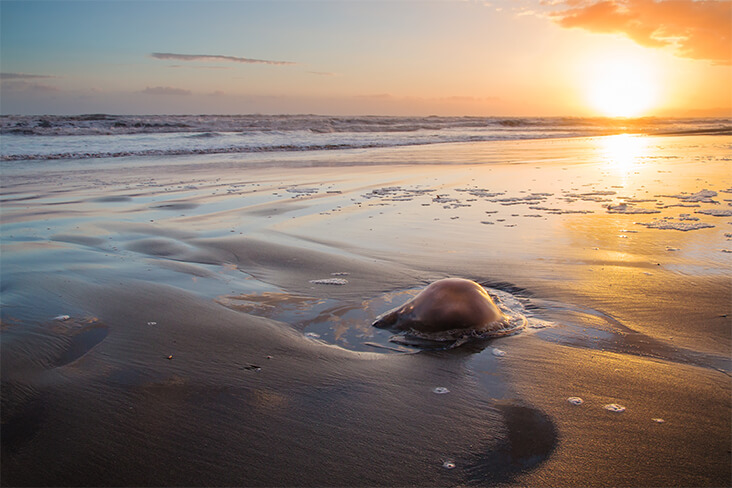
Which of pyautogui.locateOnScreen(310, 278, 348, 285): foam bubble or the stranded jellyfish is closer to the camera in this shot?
the stranded jellyfish

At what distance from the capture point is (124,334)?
2.94 meters

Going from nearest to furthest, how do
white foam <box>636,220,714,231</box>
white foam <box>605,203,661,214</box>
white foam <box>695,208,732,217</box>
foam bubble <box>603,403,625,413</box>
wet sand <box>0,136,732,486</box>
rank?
wet sand <box>0,136,732,486</box>, foam bubble <box>603,403,625,413</box>, white foam <box>636,220,714,231</box>, white foam <box>695,208,732,217</box>, white foam <box>605,203,661,214</box>

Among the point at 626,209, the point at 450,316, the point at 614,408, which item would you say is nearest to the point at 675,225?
the point at 626,209

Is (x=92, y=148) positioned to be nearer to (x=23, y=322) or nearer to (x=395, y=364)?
(x=23, y=322)

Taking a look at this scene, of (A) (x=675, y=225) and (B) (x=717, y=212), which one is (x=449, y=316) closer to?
(A) (x=675, y=225)

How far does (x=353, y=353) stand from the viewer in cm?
273

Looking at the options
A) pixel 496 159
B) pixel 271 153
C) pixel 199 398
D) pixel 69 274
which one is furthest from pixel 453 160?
pixel 199 398

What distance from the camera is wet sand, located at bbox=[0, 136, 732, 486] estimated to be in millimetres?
1858

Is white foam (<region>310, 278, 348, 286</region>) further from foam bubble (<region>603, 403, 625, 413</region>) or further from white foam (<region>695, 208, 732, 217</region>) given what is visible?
white foam (<region>695, 208, 732, 217</region>)

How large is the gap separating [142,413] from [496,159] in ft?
40.2

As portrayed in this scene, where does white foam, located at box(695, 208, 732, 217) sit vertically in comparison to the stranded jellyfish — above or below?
above

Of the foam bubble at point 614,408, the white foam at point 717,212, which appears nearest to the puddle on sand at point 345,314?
the foam bubble at point 614,408

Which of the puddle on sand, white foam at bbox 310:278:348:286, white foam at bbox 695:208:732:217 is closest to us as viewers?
the puddle on sand

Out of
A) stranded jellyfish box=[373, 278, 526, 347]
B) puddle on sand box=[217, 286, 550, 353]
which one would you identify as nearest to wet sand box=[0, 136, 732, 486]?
puddle on sand box=[217, 286, 550, 353]
